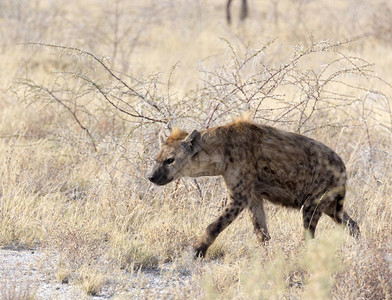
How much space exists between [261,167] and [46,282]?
1.83 metres

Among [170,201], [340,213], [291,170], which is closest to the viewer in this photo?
[291,170]

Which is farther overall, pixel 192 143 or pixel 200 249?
pixel 192 143

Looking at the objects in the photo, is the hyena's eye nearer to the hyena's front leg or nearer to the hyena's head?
the hyena's head

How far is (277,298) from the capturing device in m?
4.27

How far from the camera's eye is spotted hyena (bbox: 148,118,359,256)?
207 inches

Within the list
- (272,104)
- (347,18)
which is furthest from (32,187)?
(347,18)

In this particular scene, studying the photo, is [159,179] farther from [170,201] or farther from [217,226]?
[170,201]

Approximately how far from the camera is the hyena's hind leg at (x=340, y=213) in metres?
5.33

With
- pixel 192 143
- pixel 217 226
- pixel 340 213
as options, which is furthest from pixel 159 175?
pixel 340 213

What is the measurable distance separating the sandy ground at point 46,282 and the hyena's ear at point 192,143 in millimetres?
920

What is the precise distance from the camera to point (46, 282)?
4715mm

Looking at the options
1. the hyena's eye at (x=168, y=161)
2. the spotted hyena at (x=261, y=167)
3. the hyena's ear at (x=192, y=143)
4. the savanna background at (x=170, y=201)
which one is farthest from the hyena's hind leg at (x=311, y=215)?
the hyena's eye at (x=168, y=161)

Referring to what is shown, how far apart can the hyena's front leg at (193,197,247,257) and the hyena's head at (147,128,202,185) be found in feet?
1.65

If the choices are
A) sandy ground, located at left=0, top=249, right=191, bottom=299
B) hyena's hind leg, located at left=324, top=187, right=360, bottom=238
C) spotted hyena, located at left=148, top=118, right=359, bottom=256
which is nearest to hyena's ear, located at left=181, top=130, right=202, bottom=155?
spotted hyena, located at left=148, top=118, right=359, bottom=256
